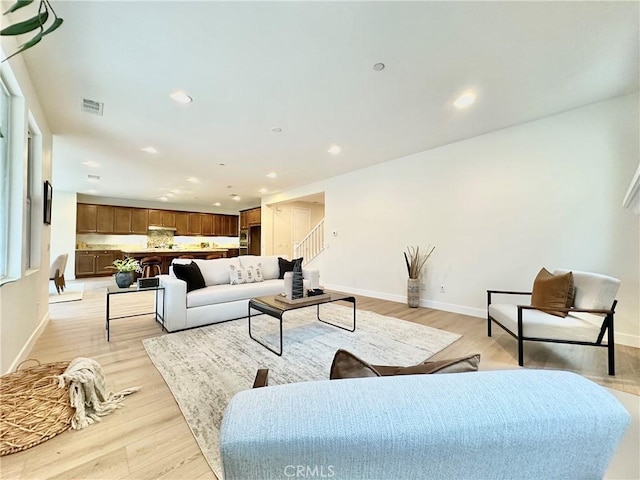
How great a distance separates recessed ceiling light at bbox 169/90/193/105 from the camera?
282cm

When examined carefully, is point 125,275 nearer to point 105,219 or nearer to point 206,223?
point 105,219

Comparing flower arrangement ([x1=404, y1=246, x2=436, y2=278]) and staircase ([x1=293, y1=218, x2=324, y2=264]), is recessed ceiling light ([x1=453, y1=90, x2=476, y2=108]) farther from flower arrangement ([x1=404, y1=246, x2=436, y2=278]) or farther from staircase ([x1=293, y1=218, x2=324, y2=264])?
staircase ([x1=293, y1=218, x2=324, y2=264])

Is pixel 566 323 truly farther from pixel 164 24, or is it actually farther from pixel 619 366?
pixel 164 24

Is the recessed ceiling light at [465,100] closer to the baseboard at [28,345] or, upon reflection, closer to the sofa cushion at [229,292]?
the sofa cushion at [229,292]

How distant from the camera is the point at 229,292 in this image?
3.74 m

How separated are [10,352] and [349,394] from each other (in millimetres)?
3239

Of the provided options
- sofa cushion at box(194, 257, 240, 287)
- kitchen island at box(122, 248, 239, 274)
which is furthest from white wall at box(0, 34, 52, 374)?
kitchen island at box(122, 248, 239, 274)

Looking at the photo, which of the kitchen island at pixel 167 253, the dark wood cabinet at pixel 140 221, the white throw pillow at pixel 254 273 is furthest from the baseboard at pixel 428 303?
the dark wood cabinet at pixel 140 221

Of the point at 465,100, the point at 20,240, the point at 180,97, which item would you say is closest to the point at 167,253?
the point at 20,240

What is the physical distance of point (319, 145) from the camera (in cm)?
433

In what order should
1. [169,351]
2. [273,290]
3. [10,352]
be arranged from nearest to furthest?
[10,352] < [169,351] < [273,290]

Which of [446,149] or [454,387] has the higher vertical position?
[446,149]

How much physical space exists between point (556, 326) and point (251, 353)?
2.88 metres

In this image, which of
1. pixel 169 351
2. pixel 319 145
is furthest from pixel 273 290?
pixel 319 145
